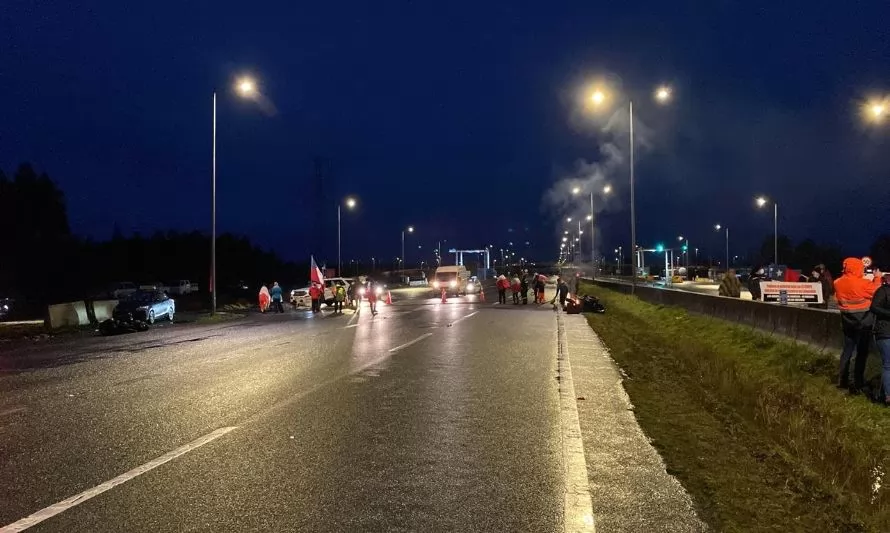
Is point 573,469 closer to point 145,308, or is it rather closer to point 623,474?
point 623,474

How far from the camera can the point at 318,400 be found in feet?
33.6

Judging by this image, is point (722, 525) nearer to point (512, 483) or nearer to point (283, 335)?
point (512, 483)

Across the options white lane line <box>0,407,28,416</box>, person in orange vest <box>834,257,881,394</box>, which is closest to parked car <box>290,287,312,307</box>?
white lane line <box>0,407,28,416</box>

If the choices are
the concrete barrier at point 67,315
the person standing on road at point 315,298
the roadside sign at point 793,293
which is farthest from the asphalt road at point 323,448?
the person standing on road at point 315,298

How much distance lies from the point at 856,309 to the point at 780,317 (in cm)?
664

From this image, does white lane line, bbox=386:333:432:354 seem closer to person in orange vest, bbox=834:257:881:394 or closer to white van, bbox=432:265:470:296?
person in orange vest, bbox=834:257:881:394

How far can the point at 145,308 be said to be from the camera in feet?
87.5

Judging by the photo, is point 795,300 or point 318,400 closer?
point 318,400

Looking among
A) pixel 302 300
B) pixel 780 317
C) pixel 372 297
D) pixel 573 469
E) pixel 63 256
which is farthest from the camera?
pixel 63 256

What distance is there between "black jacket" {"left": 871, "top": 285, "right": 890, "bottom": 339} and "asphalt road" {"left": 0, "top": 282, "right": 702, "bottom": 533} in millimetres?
3300

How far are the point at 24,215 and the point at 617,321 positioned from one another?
61.6 m

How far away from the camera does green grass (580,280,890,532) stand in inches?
220

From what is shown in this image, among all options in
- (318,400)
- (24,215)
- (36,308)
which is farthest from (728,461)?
(24,215)

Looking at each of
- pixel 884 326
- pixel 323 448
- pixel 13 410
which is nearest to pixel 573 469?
pixel 323 448
